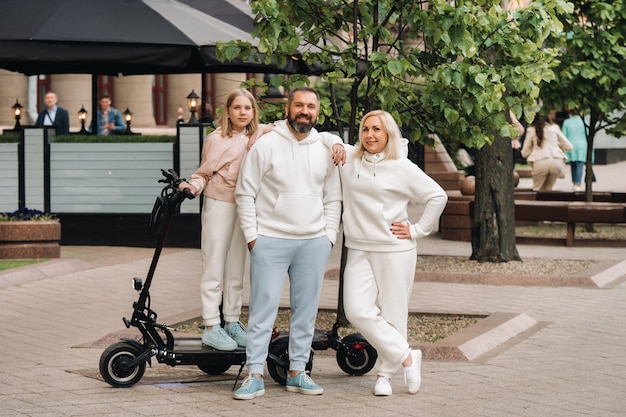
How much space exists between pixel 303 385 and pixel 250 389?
335 mm

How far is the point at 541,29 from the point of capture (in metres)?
10.7

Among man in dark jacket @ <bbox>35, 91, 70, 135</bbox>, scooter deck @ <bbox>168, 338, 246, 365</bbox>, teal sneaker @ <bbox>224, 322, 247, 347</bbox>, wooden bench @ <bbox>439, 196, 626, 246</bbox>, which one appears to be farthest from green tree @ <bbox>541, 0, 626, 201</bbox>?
scooter deck @ <bbox>168, 338, 246, 365</bbox>

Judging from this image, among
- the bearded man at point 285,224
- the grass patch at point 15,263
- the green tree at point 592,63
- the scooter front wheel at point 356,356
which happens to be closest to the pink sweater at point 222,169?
the bearded man at point 285,224

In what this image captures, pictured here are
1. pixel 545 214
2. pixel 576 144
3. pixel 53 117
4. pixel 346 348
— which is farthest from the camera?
pixel 576 144

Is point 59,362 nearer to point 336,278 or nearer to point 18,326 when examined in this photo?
point 18,326

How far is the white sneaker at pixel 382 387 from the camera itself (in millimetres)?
7883

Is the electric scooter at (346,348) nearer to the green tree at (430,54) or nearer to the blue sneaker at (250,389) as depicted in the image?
the blue sneaker at (250,389)

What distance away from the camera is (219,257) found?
26.9ft

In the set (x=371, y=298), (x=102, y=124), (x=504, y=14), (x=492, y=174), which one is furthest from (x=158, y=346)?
(x=102, y=124)

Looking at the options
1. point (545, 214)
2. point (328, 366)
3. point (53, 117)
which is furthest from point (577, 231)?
point (328, 366)

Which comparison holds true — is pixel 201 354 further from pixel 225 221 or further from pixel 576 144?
pixel 576 144

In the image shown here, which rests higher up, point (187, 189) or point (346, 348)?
point (187, 189)

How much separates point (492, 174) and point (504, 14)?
4738 mm

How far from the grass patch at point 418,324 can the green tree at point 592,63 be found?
773cm
